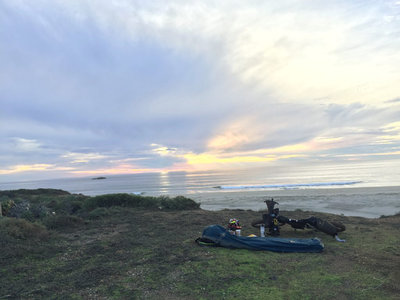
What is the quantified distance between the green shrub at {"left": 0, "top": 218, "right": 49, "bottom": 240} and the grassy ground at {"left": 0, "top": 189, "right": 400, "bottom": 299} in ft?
0.08

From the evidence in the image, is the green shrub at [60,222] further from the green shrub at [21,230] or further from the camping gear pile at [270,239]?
the camping gear pile at [270,239]

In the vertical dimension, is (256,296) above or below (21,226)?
below

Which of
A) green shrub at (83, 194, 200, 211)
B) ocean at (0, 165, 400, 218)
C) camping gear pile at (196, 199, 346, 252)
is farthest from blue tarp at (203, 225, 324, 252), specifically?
ocean at (0, 165, 400, 218)

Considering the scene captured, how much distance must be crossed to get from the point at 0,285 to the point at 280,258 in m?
5.47

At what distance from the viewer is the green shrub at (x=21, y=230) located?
7.48 meters

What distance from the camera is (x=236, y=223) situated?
25.9 ft

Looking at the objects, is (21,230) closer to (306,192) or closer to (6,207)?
(6,207)

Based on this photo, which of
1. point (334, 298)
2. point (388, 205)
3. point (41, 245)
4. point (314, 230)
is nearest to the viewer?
point (334, 298)

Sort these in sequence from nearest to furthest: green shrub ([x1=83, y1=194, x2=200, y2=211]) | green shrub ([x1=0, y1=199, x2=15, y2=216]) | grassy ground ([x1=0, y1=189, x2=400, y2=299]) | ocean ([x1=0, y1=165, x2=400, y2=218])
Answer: grassy ground ([x1=0, y1=189, x2=400, y2=299])
green shrub ([x1=0, y1=199, x2=15, y2=216])
green shrub ([x1=83, y1=194, x2=200, y2=211])
ocean ([x1=0, y1=165, x2=400, y2=218])

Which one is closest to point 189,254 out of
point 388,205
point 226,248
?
point 226,248

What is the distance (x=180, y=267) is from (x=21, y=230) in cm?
532

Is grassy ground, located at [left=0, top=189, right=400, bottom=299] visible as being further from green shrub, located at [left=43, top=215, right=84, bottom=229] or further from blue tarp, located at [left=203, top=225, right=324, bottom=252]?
green shrub, located at [left=43, top=215, right=84, bottom=229]

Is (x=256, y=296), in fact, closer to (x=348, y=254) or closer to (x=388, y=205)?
(x=348, y=254)

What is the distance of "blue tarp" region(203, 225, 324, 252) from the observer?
6.27 metres
